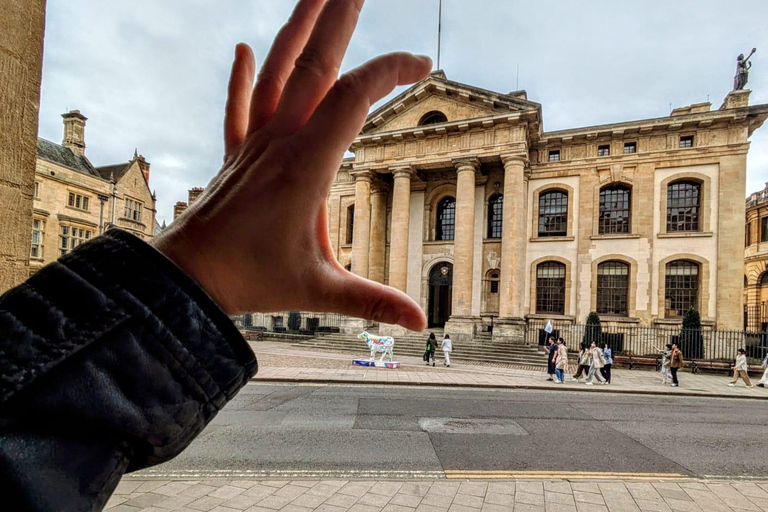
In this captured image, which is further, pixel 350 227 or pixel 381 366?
pixel 350 227

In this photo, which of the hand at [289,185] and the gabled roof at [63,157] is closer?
the hand at [289,185]

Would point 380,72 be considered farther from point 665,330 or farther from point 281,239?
point 665,330

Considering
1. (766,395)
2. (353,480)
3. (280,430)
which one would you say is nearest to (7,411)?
(353,480)

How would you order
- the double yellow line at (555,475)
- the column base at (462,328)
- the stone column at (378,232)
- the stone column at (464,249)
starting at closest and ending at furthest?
1. the double yellow line at (555,475)
2. the column base at (462,328)
3. the stone column at (464,249)
4. the stone column at (378,232)

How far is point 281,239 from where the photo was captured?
3.58 feet

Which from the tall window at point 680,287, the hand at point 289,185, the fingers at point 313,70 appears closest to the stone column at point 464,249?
the tall window at point 680,287

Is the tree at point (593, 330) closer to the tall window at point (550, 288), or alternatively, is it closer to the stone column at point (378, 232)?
the tall window at point (550, 288)

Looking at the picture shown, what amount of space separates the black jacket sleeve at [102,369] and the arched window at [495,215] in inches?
1132

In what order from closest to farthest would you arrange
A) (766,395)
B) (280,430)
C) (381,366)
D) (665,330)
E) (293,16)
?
(293,16), (280,430), (766,395), (381,366), (665,330)

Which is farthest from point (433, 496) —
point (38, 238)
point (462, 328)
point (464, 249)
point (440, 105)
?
point (38, 238)

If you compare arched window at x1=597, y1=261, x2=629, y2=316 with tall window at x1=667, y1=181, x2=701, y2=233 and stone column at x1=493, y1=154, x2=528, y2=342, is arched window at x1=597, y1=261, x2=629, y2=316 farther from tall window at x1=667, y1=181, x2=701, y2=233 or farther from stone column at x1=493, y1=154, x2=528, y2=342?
stone column at x1=493, y1=154, x2=528, y2=342

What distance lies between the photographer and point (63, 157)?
3234 centimetres

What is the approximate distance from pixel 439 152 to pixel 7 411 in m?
27.6

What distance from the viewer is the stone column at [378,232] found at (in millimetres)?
30094
